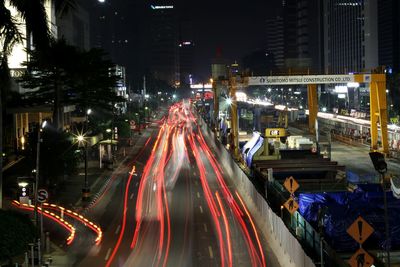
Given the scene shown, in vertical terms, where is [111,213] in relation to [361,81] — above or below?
below

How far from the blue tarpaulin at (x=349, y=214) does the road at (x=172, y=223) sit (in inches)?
107

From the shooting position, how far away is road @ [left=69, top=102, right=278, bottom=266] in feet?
85.7

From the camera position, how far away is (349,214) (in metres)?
27.1

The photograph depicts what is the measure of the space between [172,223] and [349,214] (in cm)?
1022

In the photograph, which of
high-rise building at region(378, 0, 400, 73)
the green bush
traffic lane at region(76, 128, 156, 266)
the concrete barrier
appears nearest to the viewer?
the concrete barrier

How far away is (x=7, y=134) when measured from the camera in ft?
200

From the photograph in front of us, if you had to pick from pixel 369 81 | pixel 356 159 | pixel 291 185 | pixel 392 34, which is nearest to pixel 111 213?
pixel 291 185

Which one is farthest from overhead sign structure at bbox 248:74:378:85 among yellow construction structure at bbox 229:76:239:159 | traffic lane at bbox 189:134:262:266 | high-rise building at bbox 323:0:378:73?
high-rise building at bbox 323:0:378:73

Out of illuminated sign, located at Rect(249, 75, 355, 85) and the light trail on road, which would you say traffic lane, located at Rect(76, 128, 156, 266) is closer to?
the light trail on road

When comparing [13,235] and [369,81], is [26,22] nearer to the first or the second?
[13,235]

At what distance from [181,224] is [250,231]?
428 centimetres

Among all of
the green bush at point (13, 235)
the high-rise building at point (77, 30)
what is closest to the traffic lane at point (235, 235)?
the green bush at point (13, 235)

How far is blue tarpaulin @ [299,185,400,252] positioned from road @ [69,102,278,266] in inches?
107

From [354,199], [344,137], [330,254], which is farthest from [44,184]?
[344,137]
